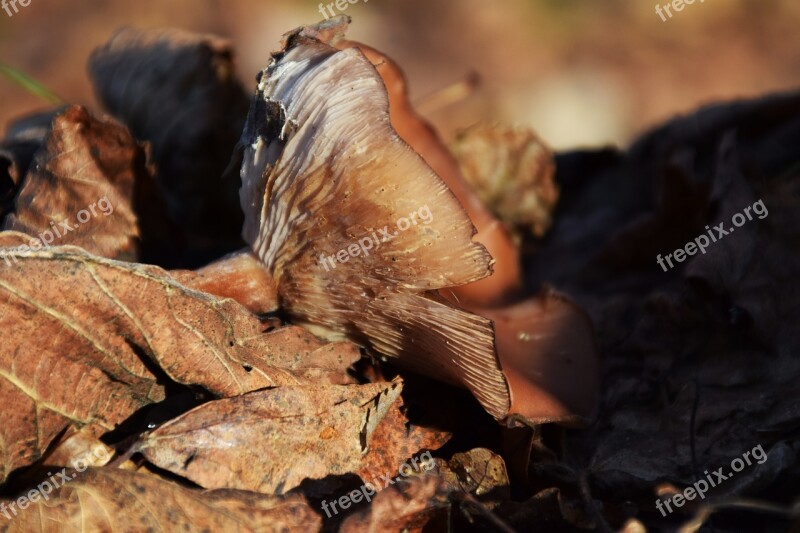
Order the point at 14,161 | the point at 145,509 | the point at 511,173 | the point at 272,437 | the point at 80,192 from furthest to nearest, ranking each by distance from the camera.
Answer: the point at 511,173 < the point at 14,161 < the point at 80,192 < the point at 272,437 < the point at 145,509

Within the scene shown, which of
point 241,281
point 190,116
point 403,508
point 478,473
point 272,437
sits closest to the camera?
point 403,508

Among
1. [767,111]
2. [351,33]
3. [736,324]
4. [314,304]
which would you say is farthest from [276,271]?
[351,33]

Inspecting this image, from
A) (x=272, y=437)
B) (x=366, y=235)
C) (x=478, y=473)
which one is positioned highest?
(x=366, y=235)

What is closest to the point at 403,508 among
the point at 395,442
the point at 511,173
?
the point at 395,442

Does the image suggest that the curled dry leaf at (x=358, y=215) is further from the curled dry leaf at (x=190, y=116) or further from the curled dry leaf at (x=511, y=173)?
the curled dry leaf at (x=511, y=173)

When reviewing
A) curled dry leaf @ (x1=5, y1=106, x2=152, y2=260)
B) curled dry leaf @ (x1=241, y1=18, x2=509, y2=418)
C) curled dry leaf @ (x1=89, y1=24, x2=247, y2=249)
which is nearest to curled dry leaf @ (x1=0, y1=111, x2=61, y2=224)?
curled dry leaf @ (x1=5, y1=106, x2=152, y2=260)

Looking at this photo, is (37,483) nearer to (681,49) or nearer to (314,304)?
(314,304)

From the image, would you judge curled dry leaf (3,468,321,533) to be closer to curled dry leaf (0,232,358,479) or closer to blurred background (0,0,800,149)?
curled dry leaf (0,232,358,479)

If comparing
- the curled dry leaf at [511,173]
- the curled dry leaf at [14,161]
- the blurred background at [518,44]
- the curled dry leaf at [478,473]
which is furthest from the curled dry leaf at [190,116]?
the blurred background at [518,44]

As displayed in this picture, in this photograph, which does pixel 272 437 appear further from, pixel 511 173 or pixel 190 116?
pixel 511 173
